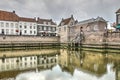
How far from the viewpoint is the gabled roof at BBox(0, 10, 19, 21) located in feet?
128

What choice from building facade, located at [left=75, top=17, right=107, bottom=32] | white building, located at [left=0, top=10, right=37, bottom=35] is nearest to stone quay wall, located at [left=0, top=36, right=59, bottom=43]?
white building, located at [left=0, top=10, right=37, bottom=35]

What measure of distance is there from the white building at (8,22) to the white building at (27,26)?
138 centimetres

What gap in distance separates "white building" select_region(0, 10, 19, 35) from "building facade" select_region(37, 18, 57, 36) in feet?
22.6

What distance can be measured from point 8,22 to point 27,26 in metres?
5.58

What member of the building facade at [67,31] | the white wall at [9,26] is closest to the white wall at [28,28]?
the white wall at [9,26]

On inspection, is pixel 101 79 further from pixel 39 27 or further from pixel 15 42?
pixel 39 27

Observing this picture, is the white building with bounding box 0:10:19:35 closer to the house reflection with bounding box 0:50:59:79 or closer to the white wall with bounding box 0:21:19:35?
the white wall with bounding box 0:21:19:35

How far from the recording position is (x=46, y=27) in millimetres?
47500

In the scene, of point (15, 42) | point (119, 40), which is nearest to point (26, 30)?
point (15, 42)

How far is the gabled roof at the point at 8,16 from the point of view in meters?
39.0

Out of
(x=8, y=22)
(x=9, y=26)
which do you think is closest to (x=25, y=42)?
(x=9, y=26)

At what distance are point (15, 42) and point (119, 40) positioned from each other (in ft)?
62.5

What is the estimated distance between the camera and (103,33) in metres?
25.5

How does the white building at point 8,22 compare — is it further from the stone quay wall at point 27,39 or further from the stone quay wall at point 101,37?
the stone quay wall at point 101,37
